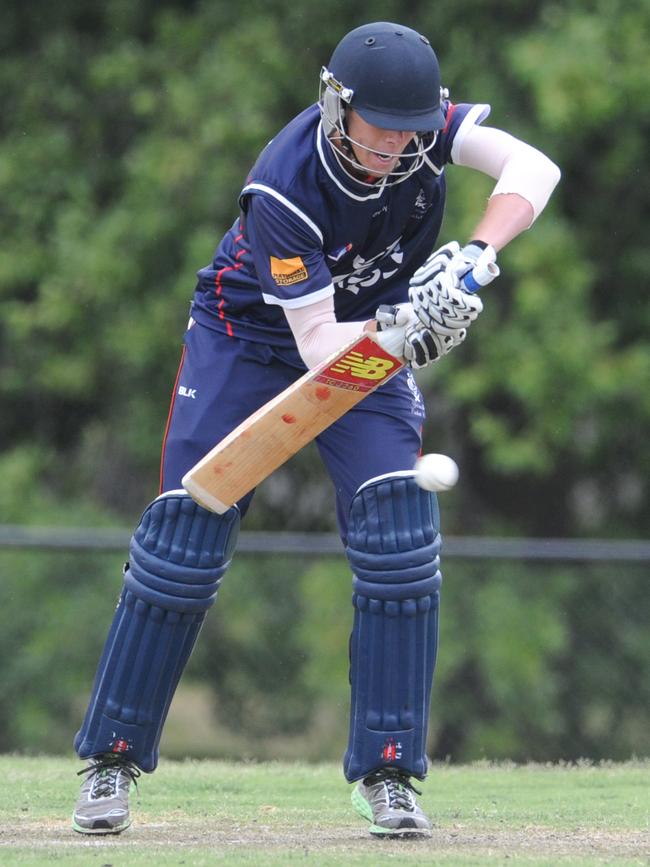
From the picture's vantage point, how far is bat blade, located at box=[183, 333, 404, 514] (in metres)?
3.32

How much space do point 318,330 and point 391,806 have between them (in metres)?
1.09

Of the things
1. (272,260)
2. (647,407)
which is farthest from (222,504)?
(647,407)

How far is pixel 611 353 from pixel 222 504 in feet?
16.2

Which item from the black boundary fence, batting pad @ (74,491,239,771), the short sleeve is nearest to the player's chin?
the short sleeve

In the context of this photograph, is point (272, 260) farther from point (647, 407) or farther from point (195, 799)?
point (647, 407)

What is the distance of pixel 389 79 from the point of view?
129 inches

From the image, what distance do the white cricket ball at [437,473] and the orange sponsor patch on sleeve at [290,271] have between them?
0.49 metres

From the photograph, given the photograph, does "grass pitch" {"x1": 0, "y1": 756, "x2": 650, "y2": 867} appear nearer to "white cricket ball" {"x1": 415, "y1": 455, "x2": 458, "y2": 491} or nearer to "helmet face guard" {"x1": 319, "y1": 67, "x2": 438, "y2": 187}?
"white cricket ball" {"x1": 415, "y1": 455, "x2": 458, "y2": 491}

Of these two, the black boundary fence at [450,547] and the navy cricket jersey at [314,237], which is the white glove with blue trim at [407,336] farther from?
the black boundary fence at [450,547]

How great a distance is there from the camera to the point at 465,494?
9.04 meters

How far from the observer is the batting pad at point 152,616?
11.3 feet

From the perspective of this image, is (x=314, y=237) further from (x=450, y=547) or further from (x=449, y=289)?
(x=450, y=547)

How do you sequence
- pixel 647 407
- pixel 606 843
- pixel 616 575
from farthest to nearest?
pixel 647 407, pixel 616 575, pixel 606 843

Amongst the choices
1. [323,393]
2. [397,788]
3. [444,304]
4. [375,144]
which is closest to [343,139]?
[375,144]
